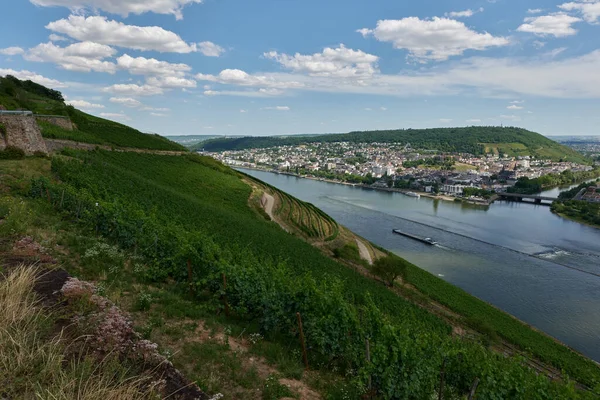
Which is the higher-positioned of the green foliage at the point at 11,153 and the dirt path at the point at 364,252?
the green foliage at the point at 11,153

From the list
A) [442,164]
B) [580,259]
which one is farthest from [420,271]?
[442,164]

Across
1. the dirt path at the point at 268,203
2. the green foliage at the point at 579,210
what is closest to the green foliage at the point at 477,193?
the green foliage at the point at 579,210

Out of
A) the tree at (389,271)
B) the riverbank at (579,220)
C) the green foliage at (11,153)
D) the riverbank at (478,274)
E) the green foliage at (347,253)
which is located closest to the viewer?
the green foliage at (11,153)

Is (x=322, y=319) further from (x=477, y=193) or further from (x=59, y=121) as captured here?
(x=477, y=193)

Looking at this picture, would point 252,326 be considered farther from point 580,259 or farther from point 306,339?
point 580,259

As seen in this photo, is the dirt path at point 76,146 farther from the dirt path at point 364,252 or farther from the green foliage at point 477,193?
the green foliage at point 477,193

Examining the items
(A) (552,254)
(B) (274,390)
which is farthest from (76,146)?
(A) (552,254)
